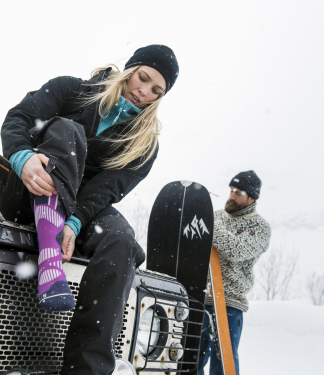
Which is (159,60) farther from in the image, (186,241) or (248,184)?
(248,184)

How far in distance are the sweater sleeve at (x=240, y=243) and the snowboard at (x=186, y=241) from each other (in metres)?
0.36

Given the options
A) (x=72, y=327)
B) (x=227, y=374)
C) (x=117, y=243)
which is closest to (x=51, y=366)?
(x=72, y=327)

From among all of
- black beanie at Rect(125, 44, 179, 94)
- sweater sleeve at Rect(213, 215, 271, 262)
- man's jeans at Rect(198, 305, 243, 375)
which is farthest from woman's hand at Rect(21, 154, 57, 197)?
man's jeans at Rect(198, 305, 243, 375)

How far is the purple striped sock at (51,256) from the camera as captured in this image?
805 millimetres

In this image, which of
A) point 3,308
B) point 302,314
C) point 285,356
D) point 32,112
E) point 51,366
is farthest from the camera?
point 302,314

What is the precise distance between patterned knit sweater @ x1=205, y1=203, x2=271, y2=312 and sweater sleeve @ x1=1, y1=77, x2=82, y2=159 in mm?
1599

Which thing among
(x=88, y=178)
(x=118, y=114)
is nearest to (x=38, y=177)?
(x=88, y=178)

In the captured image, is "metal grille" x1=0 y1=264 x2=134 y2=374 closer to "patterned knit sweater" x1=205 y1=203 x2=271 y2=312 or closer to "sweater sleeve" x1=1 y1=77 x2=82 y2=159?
"sweater sleeve" x1=1 y1=77 x2=82 y2=159

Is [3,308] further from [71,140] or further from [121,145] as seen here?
[121,145]

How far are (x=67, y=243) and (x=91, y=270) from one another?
0.11 metres

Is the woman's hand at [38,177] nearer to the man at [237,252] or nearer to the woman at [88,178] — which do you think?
the woman at [88,178]

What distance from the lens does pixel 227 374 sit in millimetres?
2232

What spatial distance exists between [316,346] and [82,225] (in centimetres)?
526

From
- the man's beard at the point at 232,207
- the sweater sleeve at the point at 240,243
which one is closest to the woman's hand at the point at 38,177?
the sweater sleeve at the point at 240,243
